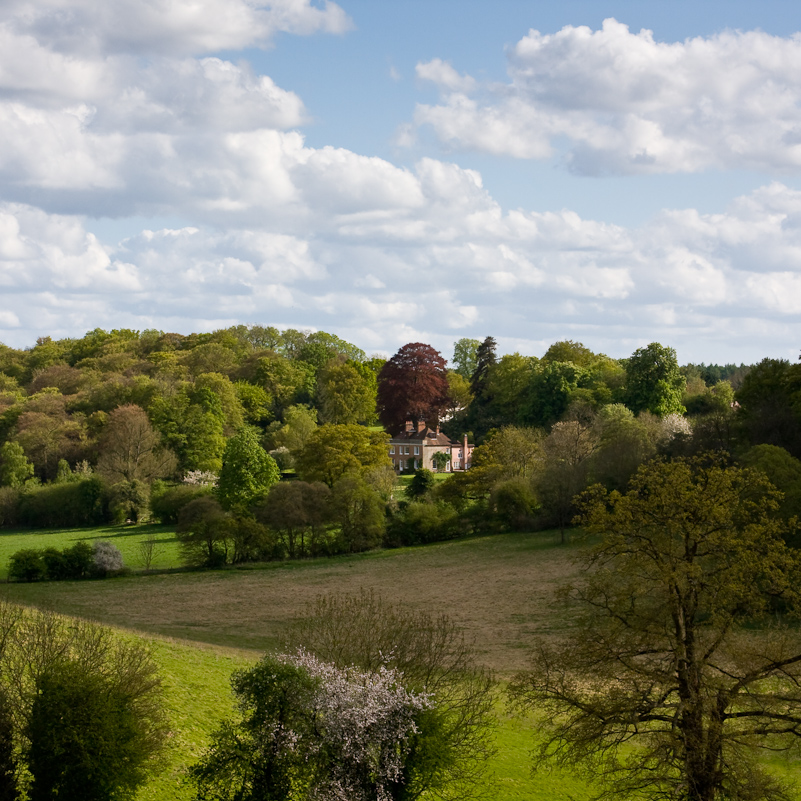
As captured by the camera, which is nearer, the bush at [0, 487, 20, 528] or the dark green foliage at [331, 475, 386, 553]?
the dark green foliage at [331, 475, 386, 553]

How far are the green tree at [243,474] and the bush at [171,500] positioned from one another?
4.35m

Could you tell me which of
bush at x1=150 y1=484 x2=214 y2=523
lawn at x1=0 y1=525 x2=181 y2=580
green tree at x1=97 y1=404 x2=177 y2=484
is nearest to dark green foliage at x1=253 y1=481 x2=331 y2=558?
lawn at x1=0 y1=525 x2=181 y2=580

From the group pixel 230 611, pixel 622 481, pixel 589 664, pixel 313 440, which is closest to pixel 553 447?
pixel 622 481

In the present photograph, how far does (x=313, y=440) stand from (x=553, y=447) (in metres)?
14.9

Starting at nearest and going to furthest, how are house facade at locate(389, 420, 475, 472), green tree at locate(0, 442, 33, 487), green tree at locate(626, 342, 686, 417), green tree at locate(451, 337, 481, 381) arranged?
green tree at locate(626, 342, 686, 417) < green tree at locate(0, 442, 33, 487) < house facade at locate(389, 420, 475, 472) < green tree at locate(451, 337, 481, 381)

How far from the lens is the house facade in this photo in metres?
80.4

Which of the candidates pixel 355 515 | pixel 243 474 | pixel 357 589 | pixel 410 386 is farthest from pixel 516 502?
pixel 410 386

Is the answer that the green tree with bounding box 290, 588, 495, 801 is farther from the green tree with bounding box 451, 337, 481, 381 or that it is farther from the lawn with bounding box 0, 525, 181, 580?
the green tree with bounding box 451, 337, 481, 381

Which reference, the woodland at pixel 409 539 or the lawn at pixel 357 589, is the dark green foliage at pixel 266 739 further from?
the lawn at pixel 357 589

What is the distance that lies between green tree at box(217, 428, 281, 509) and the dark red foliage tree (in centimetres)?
2898

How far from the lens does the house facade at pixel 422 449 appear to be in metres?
80.4

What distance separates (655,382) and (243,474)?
2840 cm

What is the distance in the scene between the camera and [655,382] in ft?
200

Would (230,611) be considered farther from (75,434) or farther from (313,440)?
(75,434)
